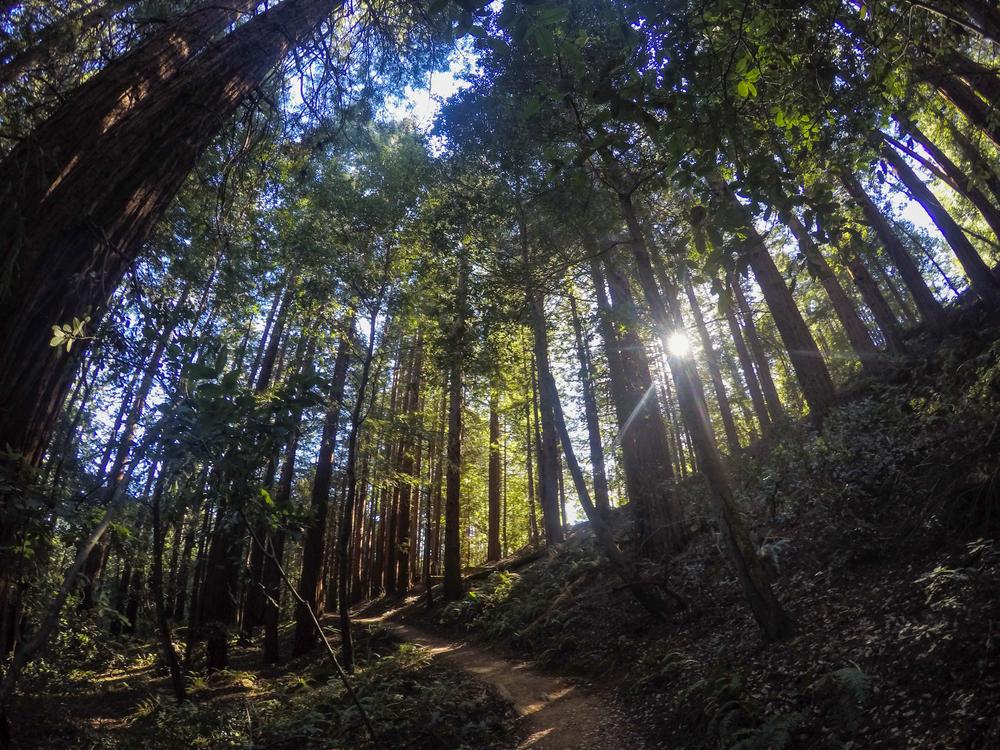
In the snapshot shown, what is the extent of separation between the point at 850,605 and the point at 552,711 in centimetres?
380

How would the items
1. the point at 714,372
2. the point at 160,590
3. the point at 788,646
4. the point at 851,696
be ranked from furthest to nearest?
1. the point at 714,372
2. the point at 160,590
3. the point at 788,646
4. the point at 851,696

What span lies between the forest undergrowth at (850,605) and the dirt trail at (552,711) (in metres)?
0.32

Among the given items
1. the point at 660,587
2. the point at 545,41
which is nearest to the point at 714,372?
the point at 660,587

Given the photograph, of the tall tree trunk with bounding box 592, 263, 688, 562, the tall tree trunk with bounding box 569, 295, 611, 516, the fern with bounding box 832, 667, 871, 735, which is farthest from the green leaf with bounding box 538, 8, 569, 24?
the tall tree trunk with bounding box 592, 263, 688, 562

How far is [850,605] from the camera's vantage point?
5121mm

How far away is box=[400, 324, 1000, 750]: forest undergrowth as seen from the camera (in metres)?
3.60

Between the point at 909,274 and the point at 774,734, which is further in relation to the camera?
the point at 909,274

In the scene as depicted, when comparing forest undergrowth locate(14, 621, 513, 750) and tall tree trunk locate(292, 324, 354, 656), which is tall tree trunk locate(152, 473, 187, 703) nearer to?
forest undergrowth locate(14, 621, 513, 750)

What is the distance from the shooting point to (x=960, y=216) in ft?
58.0

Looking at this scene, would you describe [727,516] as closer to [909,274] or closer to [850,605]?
[850,605]

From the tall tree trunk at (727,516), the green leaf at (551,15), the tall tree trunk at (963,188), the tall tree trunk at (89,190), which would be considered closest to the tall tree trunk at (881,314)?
the tall tree trunk at (963,188)

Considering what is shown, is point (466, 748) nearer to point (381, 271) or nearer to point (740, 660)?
point (740, 660)

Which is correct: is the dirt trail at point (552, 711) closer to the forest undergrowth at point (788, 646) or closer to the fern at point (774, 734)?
the forest undergrowth at point (788, 646)

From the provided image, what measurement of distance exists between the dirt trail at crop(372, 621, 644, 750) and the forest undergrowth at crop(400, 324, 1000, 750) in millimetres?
320
